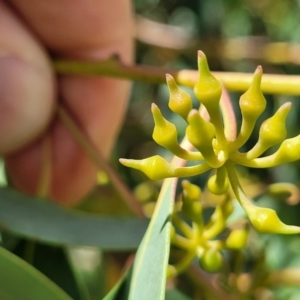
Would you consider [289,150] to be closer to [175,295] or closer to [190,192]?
[190,192]

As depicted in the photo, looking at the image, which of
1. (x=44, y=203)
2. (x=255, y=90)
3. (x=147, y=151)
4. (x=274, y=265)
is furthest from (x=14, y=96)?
(x=147, y=151)

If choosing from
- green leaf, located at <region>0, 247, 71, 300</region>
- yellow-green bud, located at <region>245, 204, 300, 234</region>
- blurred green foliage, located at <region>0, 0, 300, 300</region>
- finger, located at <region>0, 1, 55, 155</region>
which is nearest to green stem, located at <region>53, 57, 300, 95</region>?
finger, located at <region>0, 1, 55, 155</region>

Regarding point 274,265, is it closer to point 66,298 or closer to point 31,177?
point 31,177

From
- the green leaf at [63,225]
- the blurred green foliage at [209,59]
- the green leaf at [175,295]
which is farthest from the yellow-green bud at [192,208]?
the blurred green foliage at [209,59]

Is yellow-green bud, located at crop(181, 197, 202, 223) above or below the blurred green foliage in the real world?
above

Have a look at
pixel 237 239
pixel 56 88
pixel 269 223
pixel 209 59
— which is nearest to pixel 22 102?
pixel 56 88

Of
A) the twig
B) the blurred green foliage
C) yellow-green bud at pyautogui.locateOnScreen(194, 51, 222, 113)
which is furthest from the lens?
the blurred green foliage

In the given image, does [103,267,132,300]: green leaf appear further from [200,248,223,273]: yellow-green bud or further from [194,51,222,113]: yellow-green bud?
[194,51,222,113]: yellow-green bud
